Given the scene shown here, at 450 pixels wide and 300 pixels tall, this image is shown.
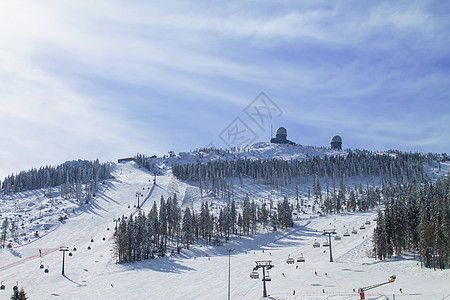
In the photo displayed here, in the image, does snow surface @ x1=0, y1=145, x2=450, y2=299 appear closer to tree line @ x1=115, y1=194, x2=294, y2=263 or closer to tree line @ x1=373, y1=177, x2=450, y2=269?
tree line @ x1=373, y1=177, x2=450, y2=269

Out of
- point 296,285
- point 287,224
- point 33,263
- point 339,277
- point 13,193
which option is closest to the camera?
point 296,285

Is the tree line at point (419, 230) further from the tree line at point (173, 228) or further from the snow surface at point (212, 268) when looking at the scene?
the tree line at point (173, 228)

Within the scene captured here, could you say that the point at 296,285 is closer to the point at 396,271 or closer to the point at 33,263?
the point at 396,271

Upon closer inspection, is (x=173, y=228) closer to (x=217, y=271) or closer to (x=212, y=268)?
(x=212, y=268)

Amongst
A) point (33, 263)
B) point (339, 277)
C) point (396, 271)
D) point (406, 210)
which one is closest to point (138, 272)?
point (33, 263)

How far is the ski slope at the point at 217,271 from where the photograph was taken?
47.9 m

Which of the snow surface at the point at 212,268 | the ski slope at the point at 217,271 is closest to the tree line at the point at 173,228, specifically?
the snow surface at the point at 212,268

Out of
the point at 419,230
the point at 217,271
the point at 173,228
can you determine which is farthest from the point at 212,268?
the point at 419,230

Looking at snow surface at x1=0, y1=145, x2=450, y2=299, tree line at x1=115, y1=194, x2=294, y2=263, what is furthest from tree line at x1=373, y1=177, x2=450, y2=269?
tree line at x1=115, y1=194, x2=294, y2=263

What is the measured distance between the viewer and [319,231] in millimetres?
104438

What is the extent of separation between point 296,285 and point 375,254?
974 inches

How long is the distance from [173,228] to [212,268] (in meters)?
35.7

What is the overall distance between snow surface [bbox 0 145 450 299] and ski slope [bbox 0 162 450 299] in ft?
0.40

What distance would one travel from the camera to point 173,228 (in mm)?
99188
